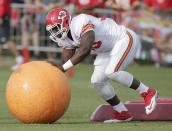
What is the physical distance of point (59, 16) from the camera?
33.6 ft

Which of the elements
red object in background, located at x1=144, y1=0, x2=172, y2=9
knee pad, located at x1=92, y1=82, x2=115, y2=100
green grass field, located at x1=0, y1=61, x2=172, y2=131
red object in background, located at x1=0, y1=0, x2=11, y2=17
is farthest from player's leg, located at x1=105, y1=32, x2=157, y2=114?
red object in background, located at x1=144, y1=0, x2=172, y2=9

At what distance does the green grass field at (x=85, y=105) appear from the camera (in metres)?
9.63

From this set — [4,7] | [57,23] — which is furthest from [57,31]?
[4,7]

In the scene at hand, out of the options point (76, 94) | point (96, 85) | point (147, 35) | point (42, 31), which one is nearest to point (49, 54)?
point (42, 31)

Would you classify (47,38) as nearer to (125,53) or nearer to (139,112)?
(139,112)

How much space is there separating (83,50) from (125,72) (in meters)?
0.78

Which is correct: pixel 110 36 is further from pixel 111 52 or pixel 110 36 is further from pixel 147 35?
pixel 147 35

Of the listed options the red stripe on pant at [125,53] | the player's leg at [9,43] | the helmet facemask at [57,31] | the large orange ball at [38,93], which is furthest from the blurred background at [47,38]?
the large orange ball at [38,93]

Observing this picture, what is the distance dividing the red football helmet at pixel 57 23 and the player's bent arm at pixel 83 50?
0.97ft

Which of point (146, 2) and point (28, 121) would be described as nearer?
point (28, 121)

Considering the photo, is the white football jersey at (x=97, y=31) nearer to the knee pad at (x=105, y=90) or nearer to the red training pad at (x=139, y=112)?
the knee pad at (x=105, y=90)

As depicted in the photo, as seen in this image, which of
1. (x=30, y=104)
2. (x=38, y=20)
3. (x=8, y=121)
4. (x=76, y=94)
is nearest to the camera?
(x=30, y=104)

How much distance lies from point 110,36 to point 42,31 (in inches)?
552

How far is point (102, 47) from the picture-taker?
10727mm
